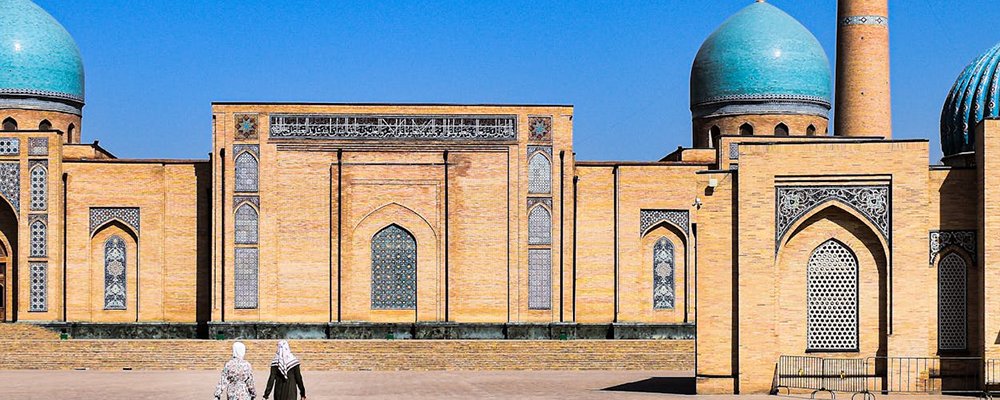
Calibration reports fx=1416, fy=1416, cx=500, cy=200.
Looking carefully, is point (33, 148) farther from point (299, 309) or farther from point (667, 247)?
point (667, 247)

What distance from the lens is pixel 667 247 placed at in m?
25.8

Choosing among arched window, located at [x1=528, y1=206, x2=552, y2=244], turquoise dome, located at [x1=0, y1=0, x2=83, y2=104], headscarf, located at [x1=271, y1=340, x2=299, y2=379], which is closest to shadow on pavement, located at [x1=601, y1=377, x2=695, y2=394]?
arched window, located at [x1=528, y1=206, x2=552, y2=244]

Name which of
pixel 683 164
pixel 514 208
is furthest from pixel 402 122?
pixel 683 164

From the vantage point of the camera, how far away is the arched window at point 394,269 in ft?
82.3

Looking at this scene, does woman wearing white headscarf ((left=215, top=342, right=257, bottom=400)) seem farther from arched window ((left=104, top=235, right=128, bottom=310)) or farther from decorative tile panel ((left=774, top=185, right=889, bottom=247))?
arched window ((left=104, top=235, right=128, bottom=310))

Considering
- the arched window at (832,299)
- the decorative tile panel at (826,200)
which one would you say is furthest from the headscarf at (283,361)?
the arched window at (832,299)

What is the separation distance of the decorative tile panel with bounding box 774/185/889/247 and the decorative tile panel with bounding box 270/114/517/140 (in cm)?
880

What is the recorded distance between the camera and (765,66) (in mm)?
28766

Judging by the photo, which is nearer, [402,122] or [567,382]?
[567,382]

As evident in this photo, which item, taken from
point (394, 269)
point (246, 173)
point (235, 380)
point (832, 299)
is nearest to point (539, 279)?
point (394, 269)

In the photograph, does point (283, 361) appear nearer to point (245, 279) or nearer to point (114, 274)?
point (245, 279)

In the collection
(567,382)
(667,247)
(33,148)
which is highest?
(33,148)

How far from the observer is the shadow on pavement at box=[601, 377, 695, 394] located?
1758 cm

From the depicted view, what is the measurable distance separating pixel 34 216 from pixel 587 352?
10.2 meters
